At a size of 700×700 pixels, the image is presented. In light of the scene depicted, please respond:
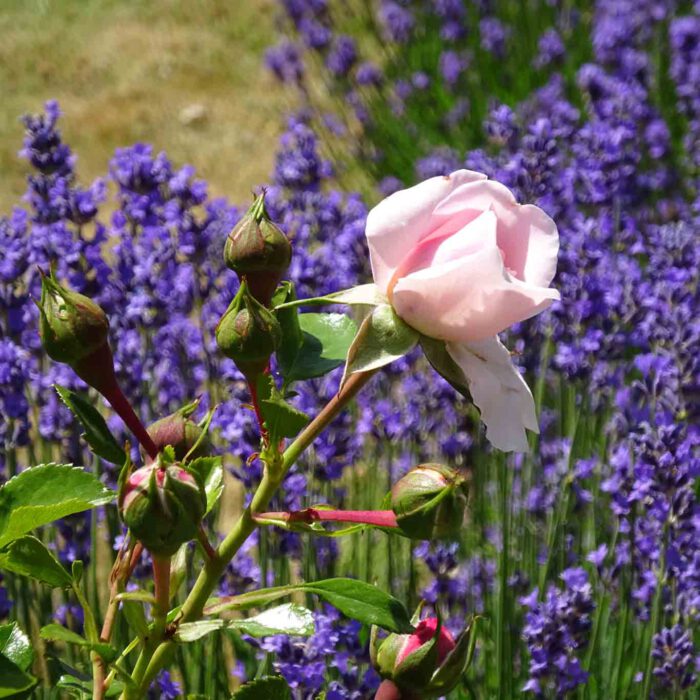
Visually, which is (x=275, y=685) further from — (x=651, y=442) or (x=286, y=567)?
(x=286, y=567)

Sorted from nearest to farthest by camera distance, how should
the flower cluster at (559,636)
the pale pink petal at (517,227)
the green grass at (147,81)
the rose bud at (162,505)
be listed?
the rose bud at (162,505), the pale pink petal at (517,227), the flower cluster at (559,636), the green grass at (147,81)

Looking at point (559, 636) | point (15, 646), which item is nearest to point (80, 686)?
point (15, 646)

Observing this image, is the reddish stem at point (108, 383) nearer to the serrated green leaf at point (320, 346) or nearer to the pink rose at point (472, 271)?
the serrated green leaf at point (320, 346)

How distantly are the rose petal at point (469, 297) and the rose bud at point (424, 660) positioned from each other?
28cm

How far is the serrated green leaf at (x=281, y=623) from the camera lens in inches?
38.3

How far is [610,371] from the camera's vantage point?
2867 millimetres

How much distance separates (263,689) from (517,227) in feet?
1.53

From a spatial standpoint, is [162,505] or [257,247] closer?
[162,505]

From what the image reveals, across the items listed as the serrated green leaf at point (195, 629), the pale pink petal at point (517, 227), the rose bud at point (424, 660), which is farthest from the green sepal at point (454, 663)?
the pale pink petal at point (517, 227)

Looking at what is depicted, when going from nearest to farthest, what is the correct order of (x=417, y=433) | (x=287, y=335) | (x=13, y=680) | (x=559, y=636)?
1. (x=13, y=680)
2. (x=287, y=335)
3. (x=559, y=636)
4. (x=417, y=433)

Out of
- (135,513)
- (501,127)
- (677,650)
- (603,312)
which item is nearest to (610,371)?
(603,312)

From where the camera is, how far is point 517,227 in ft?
3.30

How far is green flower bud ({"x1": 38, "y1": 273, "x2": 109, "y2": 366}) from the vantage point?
3.23 feet

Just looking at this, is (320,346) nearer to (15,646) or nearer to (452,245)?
(452,245)
